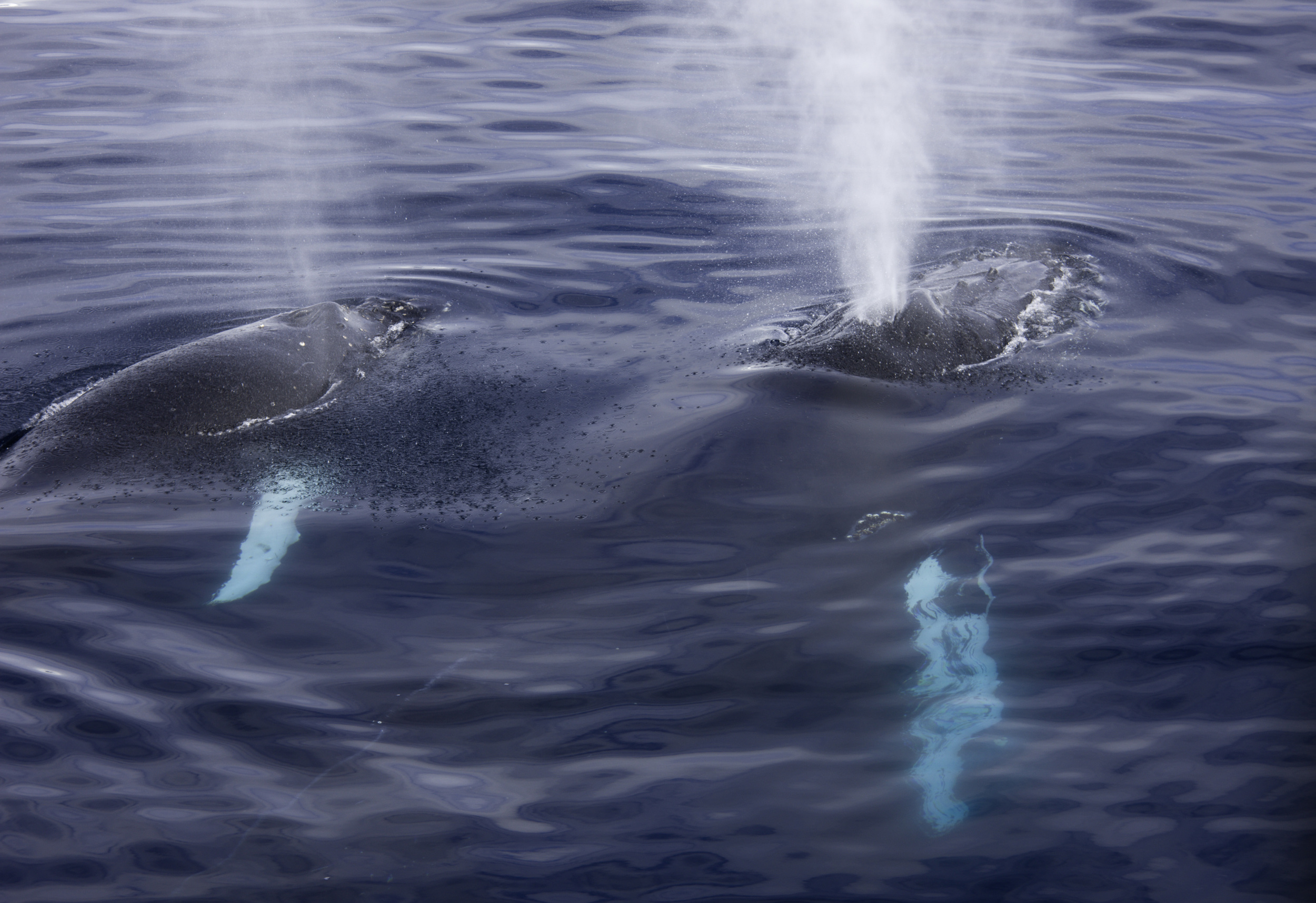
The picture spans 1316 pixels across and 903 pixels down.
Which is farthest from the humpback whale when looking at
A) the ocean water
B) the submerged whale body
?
the submerged whale body

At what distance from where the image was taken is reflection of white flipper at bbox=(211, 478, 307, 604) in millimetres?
8773

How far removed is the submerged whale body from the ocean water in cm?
9

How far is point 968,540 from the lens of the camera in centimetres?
895

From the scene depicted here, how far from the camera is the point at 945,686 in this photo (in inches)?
295

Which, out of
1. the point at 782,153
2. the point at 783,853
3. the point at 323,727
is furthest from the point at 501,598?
the point at 782,153

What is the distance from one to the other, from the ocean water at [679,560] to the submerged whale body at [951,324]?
0.31 feet

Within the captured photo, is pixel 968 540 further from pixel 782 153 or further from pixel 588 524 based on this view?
pixel 782 153

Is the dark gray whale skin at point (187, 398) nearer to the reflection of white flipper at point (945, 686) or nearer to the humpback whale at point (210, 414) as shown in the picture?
the humpback whale at point (210, 414)

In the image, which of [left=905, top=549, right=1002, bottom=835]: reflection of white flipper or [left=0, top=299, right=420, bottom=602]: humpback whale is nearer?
[left=905, top=549, right=1002, bottom=835]: reflection of white flipper

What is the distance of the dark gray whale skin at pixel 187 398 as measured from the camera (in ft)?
33.5

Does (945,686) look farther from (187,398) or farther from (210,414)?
(187,398)

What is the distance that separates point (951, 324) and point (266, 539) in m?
7.00

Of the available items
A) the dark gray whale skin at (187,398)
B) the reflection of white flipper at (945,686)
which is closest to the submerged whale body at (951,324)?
the reflection of white flipper at (945,686)

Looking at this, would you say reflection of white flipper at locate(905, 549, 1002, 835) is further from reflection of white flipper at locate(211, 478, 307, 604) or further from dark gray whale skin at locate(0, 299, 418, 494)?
dark gray whale skin at locate(0, 299, 418, 494)
